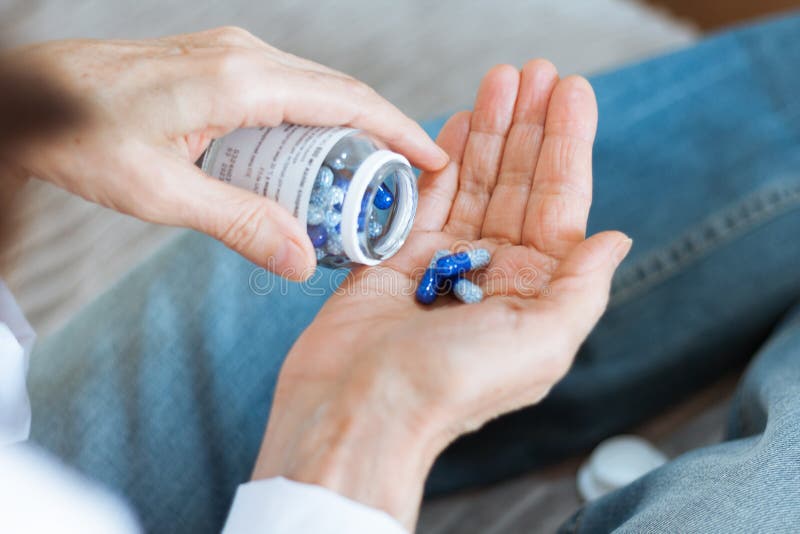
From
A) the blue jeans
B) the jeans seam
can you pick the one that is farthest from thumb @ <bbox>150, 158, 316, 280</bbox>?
the jeans seam

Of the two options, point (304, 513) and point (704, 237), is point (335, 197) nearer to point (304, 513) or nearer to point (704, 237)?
point (304, 513)

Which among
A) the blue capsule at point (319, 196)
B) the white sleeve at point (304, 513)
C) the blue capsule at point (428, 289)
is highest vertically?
the blue capsule at point (319, 196)

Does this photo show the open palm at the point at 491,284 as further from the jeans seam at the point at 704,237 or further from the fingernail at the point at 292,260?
the jeans seam at the point at 704,237

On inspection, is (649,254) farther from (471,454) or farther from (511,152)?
(471,454)

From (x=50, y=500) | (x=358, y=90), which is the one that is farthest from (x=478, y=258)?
(x=50, y=500)

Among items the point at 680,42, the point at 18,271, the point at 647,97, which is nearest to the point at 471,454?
the point at 647,97

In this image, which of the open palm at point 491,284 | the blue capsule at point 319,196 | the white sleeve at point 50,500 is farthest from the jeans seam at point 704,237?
the white sleeve at point 50,500

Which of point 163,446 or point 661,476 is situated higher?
point 661,476
